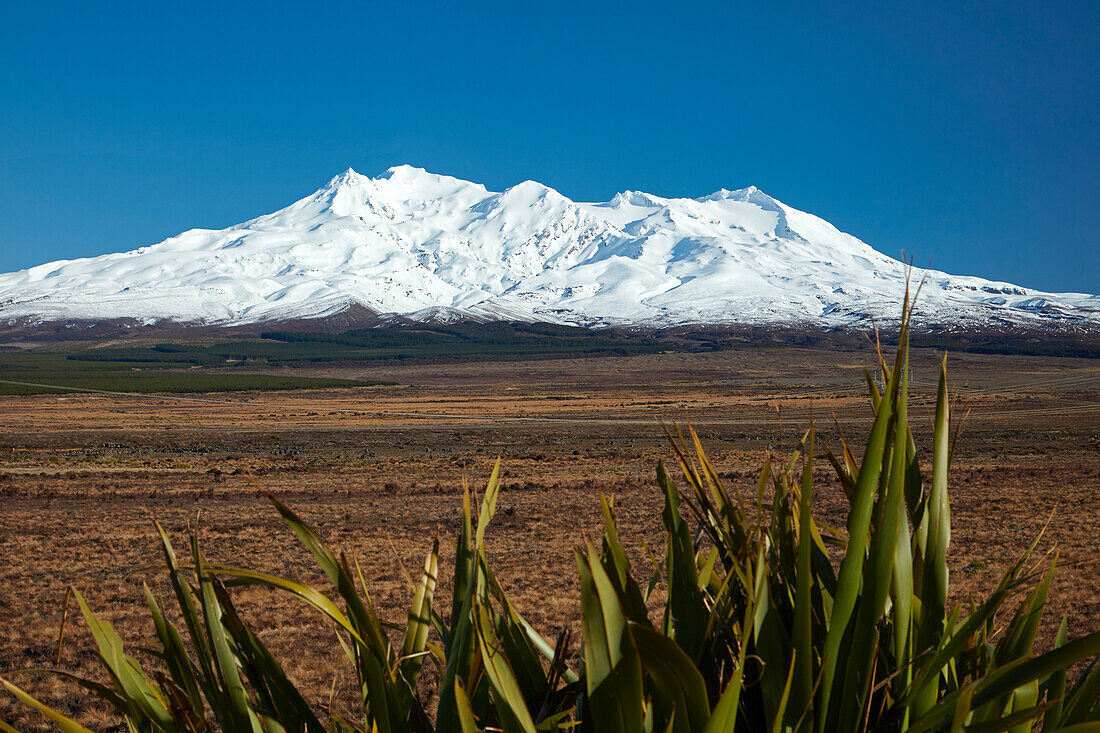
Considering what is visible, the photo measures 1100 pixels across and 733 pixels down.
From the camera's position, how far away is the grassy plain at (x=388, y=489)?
1069cm

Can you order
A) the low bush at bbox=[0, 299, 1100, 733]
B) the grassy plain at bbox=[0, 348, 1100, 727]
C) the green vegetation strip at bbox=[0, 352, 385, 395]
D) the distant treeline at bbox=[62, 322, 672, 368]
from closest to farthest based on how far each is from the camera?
1. the low bush at bbox=[0, 299, 1100, 733]
2. the grassy plain at bbox=[0, 348, 1100, 727]
3. the green vegetation strip at bbox=[0, 352, 385, 395]
4. the distant treeline at bbox=[62, 322, 672, 368]

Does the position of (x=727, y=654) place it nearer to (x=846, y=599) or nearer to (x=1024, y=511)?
(x=846, y=599)

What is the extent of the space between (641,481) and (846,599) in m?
22.6

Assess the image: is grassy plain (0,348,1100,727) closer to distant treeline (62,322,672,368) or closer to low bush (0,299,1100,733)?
low bush (0,299,1100,733)

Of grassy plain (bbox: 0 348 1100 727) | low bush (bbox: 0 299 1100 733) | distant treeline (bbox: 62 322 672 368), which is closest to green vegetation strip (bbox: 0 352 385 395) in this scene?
distant treeline (bbox: 62 322 672 368)

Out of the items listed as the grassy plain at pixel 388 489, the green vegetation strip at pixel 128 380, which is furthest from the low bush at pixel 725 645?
the green vegetation strip at pixel 128 380

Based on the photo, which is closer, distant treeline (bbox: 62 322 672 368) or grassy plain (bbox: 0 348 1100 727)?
grassy plain (bbox: 0 348 1100 727)

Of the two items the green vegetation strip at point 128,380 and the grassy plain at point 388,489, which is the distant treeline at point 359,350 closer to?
the green vegetation strip at point 128,380

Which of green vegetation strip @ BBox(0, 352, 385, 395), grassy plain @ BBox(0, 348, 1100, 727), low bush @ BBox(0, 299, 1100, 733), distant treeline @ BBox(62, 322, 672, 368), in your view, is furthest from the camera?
distant treeline @ BBox(62, 322, 672, 368)

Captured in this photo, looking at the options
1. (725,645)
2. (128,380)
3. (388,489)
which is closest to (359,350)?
(128,380)

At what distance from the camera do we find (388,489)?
2222 centimetres

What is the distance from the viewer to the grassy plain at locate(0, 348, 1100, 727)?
1069 centimetres

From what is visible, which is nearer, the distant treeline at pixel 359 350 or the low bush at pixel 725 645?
the low bush at pixel 725 645

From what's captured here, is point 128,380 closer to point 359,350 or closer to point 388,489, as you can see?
point 359,350
